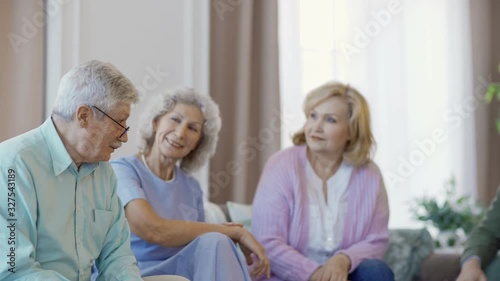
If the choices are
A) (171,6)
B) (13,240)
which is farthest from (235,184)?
(13,240)

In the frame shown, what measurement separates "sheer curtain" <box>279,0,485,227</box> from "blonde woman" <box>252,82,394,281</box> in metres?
1.31

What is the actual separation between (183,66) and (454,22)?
7.52ft

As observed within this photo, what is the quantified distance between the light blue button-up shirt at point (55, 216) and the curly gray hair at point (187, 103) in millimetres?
654

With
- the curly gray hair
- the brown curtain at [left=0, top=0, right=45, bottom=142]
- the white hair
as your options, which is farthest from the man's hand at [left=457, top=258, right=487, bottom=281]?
the brown curtain at [left=0, top=0, right=45, bottom=142]

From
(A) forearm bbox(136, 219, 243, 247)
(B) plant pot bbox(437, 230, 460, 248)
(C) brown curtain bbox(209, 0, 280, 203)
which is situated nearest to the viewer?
(A) forearm bbox(136, 219, 243, 247)

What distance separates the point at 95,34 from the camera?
139 inches

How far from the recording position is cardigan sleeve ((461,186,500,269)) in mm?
2754

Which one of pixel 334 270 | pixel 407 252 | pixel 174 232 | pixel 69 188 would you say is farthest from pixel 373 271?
pixel 69 188

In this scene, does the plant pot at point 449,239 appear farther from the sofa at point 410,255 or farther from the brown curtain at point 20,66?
the brown curtain at point 20,66

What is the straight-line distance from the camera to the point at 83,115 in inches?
76.5

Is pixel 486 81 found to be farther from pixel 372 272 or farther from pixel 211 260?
pixel 211 260

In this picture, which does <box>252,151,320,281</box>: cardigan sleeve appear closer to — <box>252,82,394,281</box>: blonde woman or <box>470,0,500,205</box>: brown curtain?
<box>252,82,394,281</box>: blonde woman

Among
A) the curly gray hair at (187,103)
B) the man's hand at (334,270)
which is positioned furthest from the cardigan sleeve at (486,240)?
the curly gray hair at (187,103)

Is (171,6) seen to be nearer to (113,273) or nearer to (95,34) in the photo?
(95,34)
